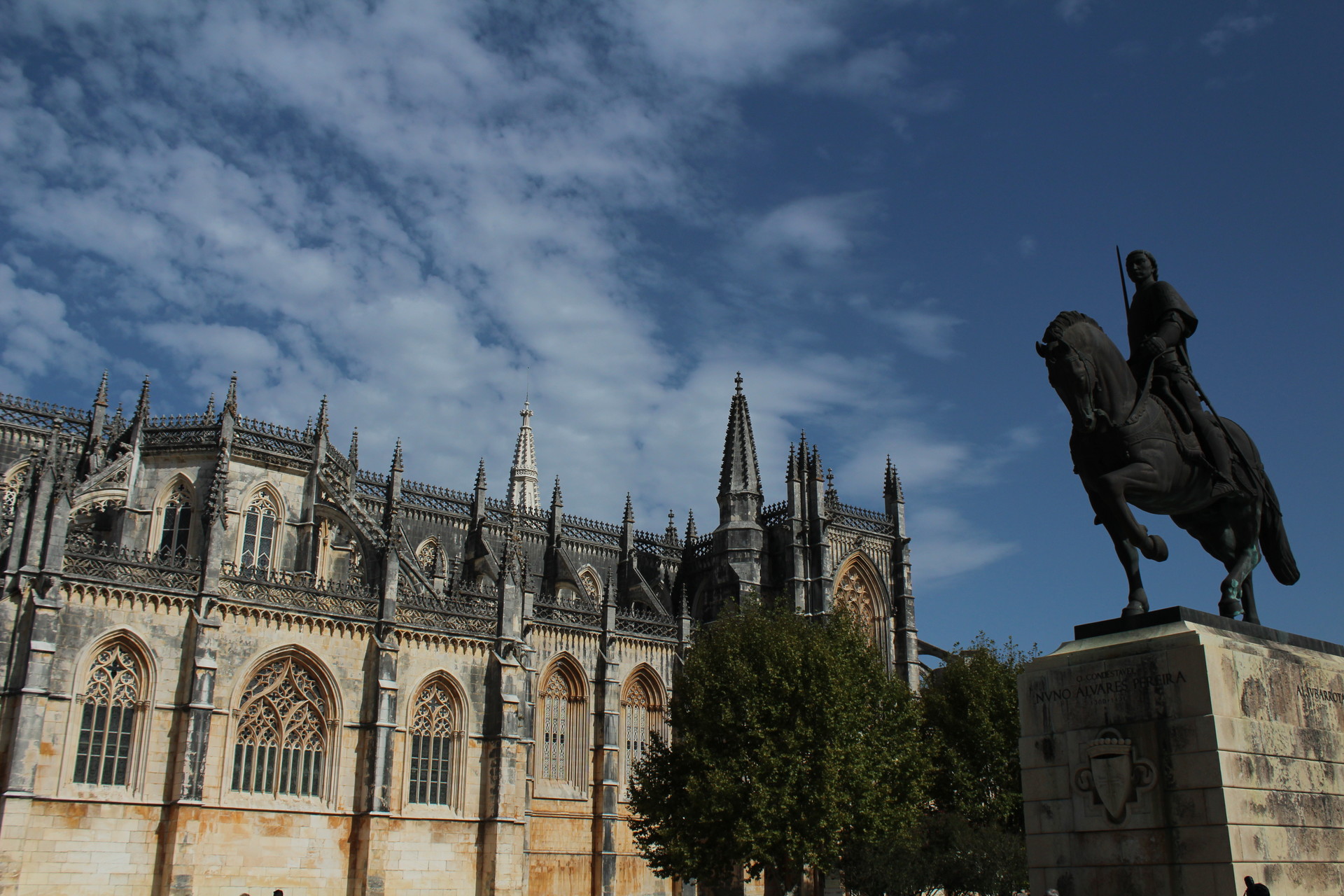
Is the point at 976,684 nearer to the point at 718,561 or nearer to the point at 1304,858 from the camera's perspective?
the point at 718,561

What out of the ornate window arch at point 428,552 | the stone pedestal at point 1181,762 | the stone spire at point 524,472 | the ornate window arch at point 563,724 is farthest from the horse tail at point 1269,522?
the stone spire at point 524,472

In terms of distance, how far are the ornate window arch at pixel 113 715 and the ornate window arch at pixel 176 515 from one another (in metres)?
7.75

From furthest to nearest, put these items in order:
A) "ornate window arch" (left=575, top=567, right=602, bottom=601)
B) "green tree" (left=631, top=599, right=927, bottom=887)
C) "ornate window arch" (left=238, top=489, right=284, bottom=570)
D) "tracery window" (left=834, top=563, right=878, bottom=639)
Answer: "tracery window" (left=834, top=563, right=878, bottom=639) → "ornate window arch" (left=575, top=567, right=602, bottom=601) → "ornate window arch" (left=238, top=489, right=284, bottom=570) → "green tree" (left=631, top=599, right=927, bottom=887)

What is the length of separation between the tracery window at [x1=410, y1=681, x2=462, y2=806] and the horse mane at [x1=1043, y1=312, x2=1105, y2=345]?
27325mm

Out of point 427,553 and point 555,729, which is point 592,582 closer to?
point 427,553

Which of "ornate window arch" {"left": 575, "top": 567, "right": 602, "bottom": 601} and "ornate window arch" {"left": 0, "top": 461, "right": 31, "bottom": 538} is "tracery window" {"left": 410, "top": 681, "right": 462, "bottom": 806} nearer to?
"ornate window arch" {"left": 0, "top": 461, "right": 31, "bottom": 538}

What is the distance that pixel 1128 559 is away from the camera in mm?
10359

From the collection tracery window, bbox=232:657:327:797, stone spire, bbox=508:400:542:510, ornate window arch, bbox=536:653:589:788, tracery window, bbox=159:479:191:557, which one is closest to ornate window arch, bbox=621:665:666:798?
ornate window arch, bbox=536:653:589:788

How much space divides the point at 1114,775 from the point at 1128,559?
6.86 ft

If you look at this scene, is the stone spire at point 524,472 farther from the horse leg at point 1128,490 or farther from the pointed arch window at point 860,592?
the horse leg at point 1128,490

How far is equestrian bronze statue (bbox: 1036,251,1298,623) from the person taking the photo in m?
10.1

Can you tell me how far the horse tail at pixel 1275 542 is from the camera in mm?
11352

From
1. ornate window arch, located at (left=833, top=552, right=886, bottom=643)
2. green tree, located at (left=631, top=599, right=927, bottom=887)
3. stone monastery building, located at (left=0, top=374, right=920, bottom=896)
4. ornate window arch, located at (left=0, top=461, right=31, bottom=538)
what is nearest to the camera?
stone monastery building, located at (left=0, top=374, right=920, bottom=896)

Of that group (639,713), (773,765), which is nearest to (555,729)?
(639,713)
